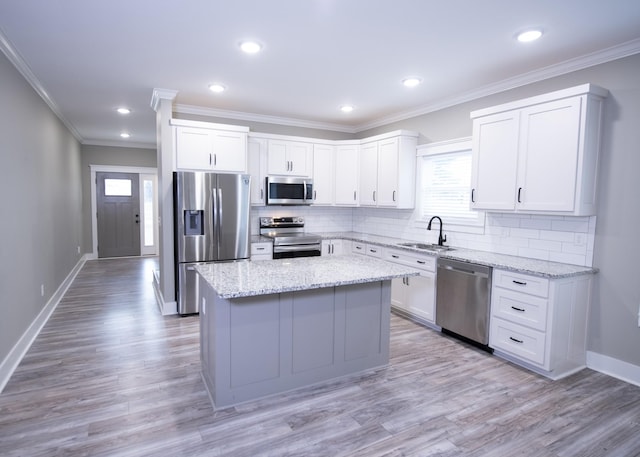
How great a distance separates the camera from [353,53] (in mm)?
3113

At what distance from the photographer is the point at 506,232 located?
3.80 metres

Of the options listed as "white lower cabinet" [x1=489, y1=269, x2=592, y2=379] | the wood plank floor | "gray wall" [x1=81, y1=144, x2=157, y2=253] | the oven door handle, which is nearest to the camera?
the wood plank floor

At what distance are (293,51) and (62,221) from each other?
470cm

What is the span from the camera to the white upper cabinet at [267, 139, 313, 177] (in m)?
5.25

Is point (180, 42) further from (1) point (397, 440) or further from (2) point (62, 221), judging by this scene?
(2) point (62, 221)

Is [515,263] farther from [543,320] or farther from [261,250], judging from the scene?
[261,250]

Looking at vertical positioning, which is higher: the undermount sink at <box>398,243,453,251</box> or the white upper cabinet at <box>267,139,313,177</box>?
the white upper cabinet at <box>267,139,313,177</box>

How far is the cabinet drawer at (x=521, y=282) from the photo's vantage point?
2941 millimetres

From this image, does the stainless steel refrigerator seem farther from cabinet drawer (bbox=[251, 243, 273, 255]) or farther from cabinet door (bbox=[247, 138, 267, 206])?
cabinet door (bbox=[247, 138, 267, 206])

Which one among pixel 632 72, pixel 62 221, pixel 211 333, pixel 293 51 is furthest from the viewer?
pixel 62 221

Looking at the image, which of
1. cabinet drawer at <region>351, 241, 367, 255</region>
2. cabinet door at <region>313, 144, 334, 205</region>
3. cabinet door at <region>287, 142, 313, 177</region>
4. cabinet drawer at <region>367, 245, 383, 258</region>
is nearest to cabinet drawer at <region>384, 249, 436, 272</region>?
cabinet drawer at <region>367, 245, 383, 258</region>

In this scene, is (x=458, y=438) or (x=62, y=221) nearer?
(x=458, y=438)

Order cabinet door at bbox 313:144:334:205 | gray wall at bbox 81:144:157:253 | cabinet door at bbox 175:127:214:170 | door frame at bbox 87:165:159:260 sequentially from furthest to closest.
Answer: door frame at bbox 87:165:159:260 → gray wall at bbox 81:144:157:253 → cabinet door at bbox 313:144:334:205 → cabinet door at bbox 175:127:214:170

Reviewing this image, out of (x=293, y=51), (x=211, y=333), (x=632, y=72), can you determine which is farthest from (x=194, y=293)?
(x=632, y=72)
